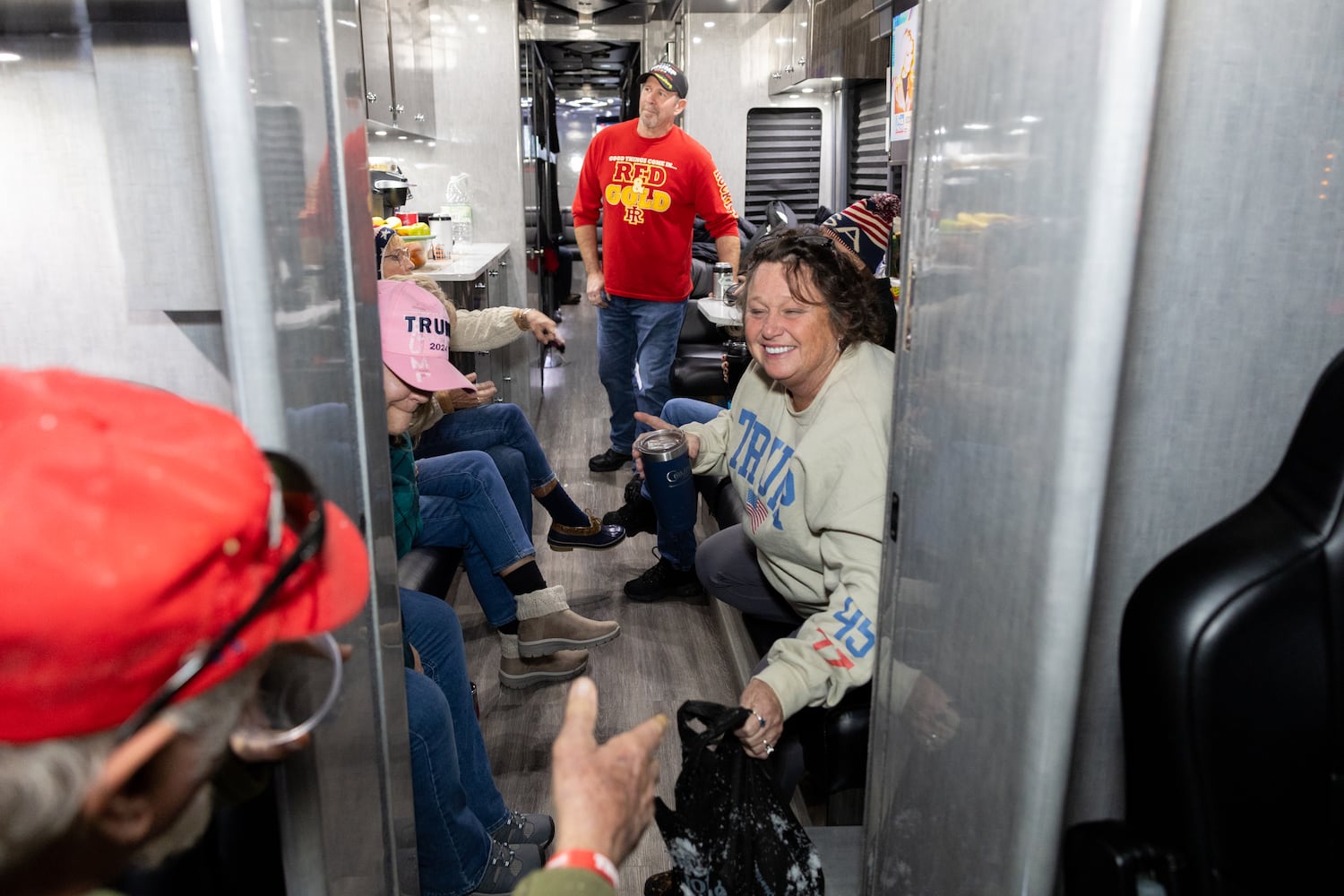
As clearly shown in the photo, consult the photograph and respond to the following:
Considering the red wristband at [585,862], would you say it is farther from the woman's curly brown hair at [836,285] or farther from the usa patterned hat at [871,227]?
the usa patterned hat at [871,227]

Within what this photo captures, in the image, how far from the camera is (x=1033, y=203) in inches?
→ 41.0

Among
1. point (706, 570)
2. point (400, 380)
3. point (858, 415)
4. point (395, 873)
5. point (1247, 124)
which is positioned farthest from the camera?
point (706, 570)

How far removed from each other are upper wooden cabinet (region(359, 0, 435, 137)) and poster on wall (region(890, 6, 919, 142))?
2.03 metres

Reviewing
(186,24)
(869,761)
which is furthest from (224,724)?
(869,761)

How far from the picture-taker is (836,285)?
84.4 inches

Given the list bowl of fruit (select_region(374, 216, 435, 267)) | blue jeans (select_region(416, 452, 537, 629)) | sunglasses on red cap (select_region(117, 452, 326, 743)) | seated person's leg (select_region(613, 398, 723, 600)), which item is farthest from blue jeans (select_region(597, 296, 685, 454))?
sunglasses on red cap (select_region(117, 452, 326, 743))

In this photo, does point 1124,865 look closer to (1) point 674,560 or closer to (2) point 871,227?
(1) point 674,560

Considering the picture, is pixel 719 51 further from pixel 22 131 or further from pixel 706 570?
pixel 22 131

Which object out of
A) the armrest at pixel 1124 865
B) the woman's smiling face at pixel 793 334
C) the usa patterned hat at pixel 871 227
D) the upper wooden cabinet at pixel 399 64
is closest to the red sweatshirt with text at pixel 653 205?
the upper wooden cabinet at pixel 399 64

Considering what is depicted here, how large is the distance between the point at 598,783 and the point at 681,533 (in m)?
2.32

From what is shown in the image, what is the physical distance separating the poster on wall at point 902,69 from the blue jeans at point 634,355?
134 cm

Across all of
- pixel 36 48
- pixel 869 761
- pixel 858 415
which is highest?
pixel 36 48

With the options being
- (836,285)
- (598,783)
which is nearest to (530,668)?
(836,285)

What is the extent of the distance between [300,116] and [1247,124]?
1018 mm
